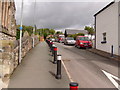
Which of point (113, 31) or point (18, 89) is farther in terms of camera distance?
point (113, 31)

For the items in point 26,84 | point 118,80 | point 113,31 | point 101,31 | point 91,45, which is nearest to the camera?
point 26,84

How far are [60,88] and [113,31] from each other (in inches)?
418

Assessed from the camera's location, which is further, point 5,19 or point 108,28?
point 108,28

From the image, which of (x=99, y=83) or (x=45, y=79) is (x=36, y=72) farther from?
(x=99, y=83)

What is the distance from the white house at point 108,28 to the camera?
41.0ft

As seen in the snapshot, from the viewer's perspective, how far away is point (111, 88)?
4.65m

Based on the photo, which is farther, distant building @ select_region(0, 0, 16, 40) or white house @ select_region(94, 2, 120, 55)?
white house @ select_region(94, 2, 120, 55)

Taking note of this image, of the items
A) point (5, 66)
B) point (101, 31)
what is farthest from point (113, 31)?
point (5, 66)

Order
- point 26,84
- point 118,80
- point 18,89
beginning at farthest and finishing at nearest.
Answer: point 118,80
point 26,84
point 18,89

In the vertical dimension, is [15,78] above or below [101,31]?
below

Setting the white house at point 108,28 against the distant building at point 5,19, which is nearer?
the distant building at point 5,19

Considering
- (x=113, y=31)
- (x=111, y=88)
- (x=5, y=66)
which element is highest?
(x=113, y=31)

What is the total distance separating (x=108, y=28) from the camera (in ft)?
46.8

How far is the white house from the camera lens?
492 inches
